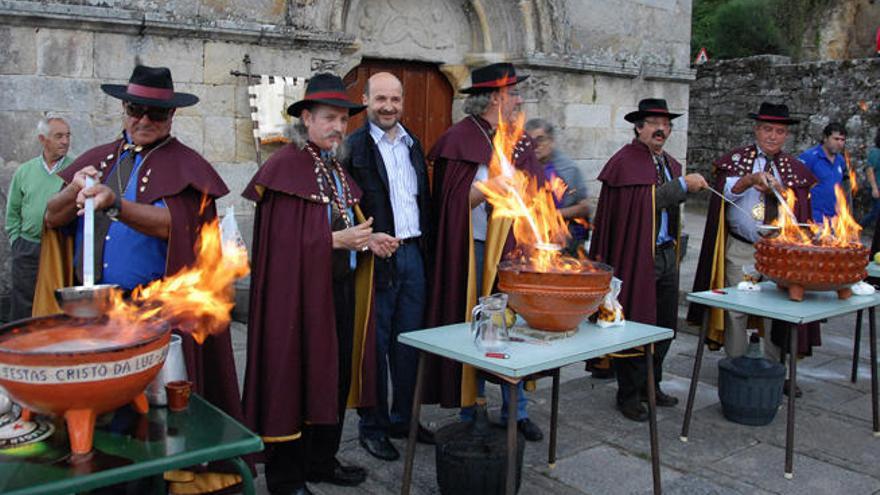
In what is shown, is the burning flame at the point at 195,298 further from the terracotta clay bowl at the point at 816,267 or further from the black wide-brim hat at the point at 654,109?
the terracotta clay bowl at the point at 816,267

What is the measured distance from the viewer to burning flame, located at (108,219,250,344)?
2.57 metres

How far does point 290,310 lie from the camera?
12.0 feet

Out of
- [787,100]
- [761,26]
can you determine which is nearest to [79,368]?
[787,100]

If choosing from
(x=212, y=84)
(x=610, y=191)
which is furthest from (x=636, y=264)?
(x=212, y=84)

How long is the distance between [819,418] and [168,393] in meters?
4.43

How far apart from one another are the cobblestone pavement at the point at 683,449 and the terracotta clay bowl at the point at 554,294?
1.02m

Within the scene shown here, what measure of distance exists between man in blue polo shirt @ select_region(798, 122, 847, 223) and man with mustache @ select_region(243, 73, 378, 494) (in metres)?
6.92

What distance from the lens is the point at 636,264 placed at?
5094 mm

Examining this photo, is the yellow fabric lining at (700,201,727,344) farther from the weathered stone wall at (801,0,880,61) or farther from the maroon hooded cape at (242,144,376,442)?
the weathered stone wall at (801,0,880,61)

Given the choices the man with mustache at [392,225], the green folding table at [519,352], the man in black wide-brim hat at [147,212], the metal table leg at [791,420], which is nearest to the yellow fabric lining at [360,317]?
the man with mustache at [392,225]

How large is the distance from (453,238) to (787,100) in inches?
567

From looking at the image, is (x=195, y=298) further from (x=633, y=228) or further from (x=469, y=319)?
(x=633, y=228)

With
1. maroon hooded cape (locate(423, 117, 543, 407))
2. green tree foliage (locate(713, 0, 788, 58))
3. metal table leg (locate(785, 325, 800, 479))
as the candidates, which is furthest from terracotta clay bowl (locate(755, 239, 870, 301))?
green tree foliage (locate(713, 0, 788, 58))

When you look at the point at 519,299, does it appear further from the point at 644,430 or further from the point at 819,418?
the point at 819,418
